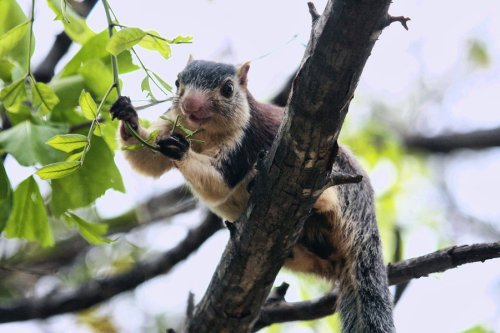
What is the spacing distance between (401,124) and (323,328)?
16.5ft

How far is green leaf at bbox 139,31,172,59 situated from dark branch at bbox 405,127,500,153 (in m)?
6.93

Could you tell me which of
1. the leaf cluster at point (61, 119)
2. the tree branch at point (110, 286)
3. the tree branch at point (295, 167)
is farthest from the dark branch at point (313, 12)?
the tree branch at point (110, 286)

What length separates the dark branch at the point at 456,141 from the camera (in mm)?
9312

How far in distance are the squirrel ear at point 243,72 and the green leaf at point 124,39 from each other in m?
2.59

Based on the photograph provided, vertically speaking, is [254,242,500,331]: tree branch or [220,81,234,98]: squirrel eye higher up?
[220,81,234,98]: squirrel eye

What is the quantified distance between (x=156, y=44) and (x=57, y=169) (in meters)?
0.68

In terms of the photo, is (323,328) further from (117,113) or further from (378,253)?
(117,113)

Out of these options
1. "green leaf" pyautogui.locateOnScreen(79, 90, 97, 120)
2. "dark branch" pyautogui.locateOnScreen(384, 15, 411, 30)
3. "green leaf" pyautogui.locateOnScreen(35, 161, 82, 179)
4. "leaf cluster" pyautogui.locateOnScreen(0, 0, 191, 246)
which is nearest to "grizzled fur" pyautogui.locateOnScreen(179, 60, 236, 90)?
"leaf cluster" pyautogui.locateOnScreen(0, 0, 191, 246)

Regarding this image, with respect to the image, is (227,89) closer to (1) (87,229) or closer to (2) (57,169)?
(1) (87,229)

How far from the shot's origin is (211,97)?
5234 millimetres

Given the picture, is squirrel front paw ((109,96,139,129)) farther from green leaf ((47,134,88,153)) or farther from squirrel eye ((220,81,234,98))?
squirrel eye ((220,81,234,98))

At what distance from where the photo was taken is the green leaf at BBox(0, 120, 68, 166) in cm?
361

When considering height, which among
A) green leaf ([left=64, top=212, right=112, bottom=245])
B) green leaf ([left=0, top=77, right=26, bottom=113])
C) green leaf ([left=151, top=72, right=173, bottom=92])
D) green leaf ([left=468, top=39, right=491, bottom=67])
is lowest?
green leaf ([left=64, top=212, right=112, bottom=245])

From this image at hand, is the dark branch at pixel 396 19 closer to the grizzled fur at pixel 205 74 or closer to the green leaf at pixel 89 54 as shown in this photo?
the green leaf at pixel 89 54
